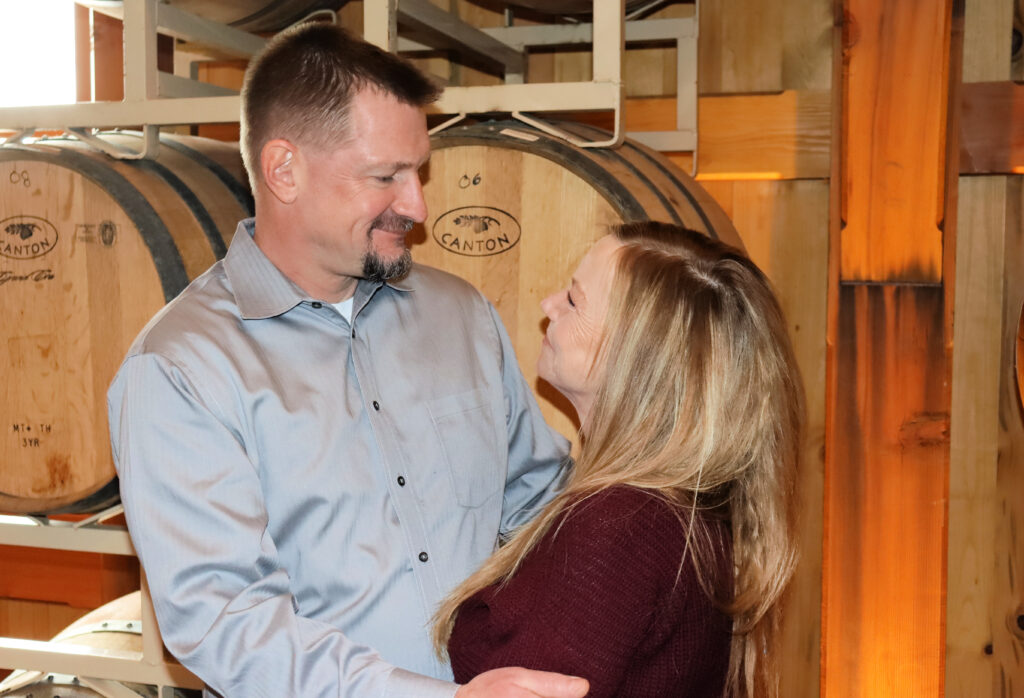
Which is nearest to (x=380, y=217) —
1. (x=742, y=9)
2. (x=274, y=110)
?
(x=274, y=110)

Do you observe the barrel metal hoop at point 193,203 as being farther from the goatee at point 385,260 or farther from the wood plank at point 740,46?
the wood plank at point 740,46

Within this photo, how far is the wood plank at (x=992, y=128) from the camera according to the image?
3.06 meters

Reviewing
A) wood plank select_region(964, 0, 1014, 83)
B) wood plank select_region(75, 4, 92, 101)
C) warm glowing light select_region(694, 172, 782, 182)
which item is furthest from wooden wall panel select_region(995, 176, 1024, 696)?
wood plank select_region(75, 4, 92, 101)

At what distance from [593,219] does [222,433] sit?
3.31ft

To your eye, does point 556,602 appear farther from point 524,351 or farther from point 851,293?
point 851,293

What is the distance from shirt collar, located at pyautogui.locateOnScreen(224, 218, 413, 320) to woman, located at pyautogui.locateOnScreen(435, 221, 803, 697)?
49cm

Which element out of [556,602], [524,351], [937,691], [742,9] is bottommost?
[937,691]

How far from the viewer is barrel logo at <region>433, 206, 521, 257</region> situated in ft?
7.70

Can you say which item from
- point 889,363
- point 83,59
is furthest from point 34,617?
point 889,363

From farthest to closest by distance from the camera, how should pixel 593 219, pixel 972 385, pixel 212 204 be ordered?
pixel 972 385
pixel 212 204
pixel 593 219

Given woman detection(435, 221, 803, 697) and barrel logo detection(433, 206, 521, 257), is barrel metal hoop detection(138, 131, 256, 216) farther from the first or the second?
woman detection(435, 221, 803, 697)

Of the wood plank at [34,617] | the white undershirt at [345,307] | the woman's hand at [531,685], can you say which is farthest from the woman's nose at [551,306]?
the wood plank at [34,617]

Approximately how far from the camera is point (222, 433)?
160cm

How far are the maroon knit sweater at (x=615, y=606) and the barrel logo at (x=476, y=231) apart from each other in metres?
0.98
